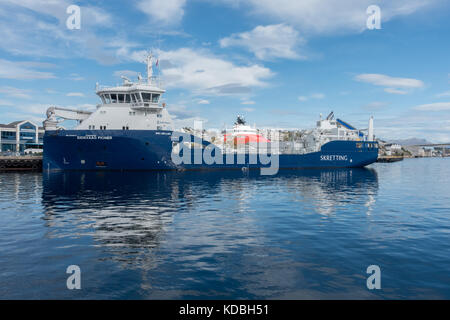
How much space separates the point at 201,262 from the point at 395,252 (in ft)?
21.2

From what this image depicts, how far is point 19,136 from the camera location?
82062 millimetres

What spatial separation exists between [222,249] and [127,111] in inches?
1378

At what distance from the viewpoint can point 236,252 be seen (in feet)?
30.8

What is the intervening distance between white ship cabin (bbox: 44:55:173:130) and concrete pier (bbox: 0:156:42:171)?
13312mm

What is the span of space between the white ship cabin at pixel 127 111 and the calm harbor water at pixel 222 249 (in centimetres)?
2254

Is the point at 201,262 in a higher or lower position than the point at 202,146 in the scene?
lower

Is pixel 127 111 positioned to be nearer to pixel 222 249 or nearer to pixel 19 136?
pixel 222 249

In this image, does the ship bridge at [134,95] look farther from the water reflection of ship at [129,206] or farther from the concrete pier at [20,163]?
the concrete pier at [20,163]

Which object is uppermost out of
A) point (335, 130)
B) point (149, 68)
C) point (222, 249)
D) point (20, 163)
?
point (149, 68)

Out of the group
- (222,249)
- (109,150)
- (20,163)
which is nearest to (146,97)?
Answer: (109,150)

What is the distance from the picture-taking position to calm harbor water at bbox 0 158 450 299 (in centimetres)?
694

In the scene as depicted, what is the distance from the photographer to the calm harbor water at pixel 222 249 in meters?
6.94
